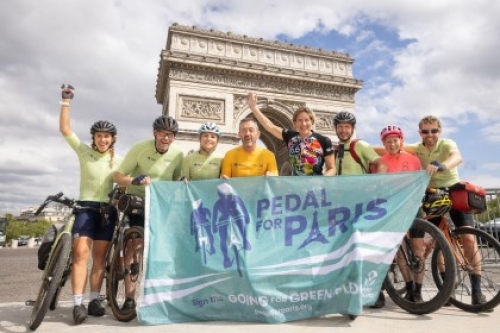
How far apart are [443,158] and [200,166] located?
8.40 feet

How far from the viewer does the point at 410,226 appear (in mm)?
2982

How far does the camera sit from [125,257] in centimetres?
329

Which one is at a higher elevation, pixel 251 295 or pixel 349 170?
pixel 349 170

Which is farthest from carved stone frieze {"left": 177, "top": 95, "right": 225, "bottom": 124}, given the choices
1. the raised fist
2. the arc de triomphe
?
the raised fist

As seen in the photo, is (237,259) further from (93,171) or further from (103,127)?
(103,127)

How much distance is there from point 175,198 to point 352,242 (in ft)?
5.20

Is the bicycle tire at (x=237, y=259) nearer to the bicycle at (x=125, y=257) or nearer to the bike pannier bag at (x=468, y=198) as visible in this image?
the bicycle at (x=125, y=257)

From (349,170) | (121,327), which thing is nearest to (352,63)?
(349,170)

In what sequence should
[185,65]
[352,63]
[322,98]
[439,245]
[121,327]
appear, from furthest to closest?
[352,63], [322,98], [185,65], [439,245], [121,327]

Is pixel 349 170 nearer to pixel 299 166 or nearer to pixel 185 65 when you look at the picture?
pixel 299 166

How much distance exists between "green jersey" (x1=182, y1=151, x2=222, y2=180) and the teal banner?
39 centimetres

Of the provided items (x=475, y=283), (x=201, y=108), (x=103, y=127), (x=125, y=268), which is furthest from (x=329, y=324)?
(x=201, y=108)

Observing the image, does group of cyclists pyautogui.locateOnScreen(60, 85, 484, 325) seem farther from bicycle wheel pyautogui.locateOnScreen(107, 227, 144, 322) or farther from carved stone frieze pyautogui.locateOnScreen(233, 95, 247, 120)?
carved stone frieze pyautogui.locateOnScreen(233, 95, 247, 120)

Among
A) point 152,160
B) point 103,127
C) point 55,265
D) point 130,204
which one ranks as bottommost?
point 55,265
